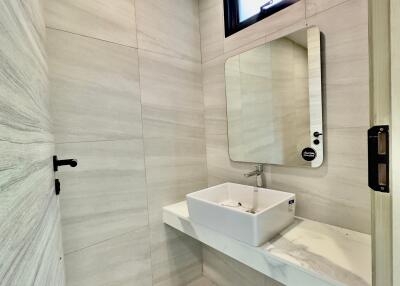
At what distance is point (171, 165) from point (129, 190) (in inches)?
13.5

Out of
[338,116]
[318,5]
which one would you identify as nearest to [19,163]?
[338,116]

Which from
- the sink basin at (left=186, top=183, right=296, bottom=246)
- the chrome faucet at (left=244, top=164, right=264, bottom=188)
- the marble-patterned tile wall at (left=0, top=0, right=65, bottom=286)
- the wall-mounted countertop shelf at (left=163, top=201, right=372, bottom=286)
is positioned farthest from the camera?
the chrome faucet at (left=244, top=164, right=264, bottom=188)

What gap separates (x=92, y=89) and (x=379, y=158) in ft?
4.34

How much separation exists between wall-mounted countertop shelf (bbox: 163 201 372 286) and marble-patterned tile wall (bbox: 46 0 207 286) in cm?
52

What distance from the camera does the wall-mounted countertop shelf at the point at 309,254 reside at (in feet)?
2.46

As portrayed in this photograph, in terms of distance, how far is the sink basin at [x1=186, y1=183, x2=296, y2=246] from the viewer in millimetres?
940

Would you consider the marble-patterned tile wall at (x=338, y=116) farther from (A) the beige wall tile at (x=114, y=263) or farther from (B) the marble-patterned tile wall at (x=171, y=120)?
(A) the beige wall tile at (x=114, y=263)

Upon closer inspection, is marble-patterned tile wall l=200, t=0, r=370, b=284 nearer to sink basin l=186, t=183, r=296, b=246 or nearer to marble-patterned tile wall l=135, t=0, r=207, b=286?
sink basin l=186, t=183, r=296, b=246

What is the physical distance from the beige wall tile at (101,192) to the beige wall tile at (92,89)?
3.2 inches

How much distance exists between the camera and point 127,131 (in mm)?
1356

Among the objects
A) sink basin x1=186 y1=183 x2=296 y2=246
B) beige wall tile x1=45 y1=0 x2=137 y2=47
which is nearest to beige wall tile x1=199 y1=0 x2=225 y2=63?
beige wall tile x1=45 y1=0 x2=137 y2=47

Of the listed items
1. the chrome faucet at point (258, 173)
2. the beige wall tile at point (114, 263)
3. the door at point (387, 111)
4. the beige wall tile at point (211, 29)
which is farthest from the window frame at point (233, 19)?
the beige wall tile at point (114, 263)

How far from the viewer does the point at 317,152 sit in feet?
3.64

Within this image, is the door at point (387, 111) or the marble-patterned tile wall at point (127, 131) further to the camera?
the marble-patterned tile wall at point (127, 131)
